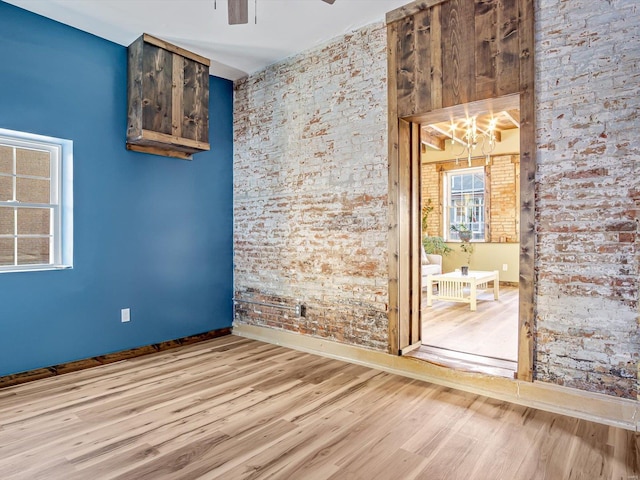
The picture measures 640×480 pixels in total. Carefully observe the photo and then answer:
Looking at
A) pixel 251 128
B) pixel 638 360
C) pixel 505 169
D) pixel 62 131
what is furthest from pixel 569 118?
pixel 505 169

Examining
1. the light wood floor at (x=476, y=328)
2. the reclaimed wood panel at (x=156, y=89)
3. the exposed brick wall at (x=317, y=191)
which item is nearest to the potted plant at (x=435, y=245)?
the light wood floor at (x=476, y=328)

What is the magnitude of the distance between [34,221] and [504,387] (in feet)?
13.4

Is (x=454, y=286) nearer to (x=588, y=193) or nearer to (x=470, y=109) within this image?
(x=470, y=109)

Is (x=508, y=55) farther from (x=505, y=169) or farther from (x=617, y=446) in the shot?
(x=505, y=169)

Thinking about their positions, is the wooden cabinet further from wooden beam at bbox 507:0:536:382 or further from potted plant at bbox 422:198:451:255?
potted plant at bbox 422:198:451:255

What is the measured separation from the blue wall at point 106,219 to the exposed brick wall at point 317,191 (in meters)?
0.38

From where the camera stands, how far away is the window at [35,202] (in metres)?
3.36

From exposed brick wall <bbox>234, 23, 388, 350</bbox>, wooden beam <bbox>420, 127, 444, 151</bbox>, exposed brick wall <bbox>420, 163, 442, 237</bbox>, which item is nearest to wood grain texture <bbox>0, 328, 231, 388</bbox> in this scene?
exposed brick wall <bbox>234, 23, 388, 350</bbox>

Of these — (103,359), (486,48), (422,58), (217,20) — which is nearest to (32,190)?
(103,359)

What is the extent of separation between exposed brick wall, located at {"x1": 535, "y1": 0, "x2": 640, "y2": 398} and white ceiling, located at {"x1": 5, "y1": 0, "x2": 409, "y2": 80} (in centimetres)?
144

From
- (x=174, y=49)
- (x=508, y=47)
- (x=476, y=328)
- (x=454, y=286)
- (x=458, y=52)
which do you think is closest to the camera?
(x=508, y=47)

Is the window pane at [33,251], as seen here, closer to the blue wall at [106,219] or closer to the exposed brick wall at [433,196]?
the blue wall at [106,219]

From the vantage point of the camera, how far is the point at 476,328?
4.59 m

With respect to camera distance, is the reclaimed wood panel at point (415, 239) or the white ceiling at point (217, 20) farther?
the reclaimed wood panel at point (415, 239)
